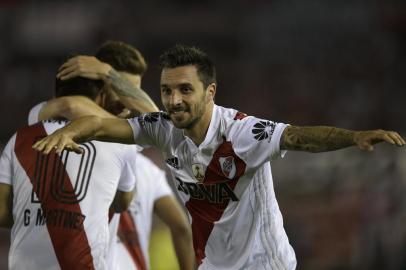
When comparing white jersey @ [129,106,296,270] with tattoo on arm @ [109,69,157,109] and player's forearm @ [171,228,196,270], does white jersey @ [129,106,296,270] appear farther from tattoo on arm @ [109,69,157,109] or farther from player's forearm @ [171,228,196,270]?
player's forearm @ [171,228,196,270]

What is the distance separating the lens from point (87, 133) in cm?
441

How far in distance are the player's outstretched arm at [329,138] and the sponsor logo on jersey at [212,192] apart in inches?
17.8

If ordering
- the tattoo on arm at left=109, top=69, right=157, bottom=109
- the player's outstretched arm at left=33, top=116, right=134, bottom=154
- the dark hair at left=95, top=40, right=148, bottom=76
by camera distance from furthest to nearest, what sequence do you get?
the dark hair at left=95, top=40, right=148, bottom=76 → the tattoo on arm at left=109, top=69, right=157, bottom=109 → the player's outstretched arm at left=33, top=116, right=134, bottom=154

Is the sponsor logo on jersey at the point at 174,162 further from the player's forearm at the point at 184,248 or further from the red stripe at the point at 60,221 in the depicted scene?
the player's forearm at the point at 184,248

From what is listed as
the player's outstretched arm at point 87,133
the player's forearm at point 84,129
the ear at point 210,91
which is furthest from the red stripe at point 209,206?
the player's forearm at point 84,129

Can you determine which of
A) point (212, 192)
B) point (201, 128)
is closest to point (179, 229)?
point (212, 192)

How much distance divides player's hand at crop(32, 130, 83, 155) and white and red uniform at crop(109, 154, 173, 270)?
2033 mm

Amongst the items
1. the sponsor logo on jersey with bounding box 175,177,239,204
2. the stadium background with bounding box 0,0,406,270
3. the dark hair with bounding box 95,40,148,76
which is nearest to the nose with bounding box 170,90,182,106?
the sponsor logo on jersey with bounding box 175,177,239,204

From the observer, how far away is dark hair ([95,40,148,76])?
595 cm

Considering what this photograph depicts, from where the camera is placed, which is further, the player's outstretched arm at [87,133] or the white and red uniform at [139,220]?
the white and red uniform at [139,220]

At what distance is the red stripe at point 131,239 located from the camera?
6.34 meters

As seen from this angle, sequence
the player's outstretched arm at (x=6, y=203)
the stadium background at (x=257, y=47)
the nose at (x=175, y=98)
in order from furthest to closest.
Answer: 1. the stadium background at (x=257, y=47)
2. the player's outstretched arm at (x=6, y=203)
3. the nose at (x=175, y=98)

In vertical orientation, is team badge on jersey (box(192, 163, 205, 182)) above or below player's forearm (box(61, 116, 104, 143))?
below

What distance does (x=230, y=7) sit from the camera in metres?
17.8
